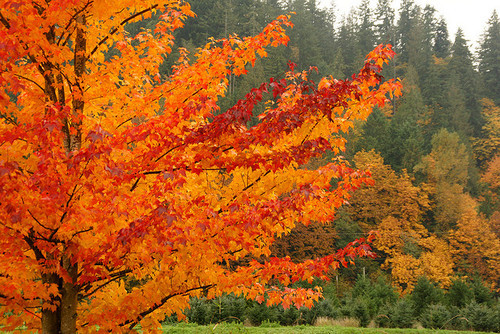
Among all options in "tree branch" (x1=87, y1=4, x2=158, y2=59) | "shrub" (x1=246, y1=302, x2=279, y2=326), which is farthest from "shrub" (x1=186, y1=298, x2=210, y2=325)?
"tree branch" (x1=87, y1=4, x2=158, y2=59)

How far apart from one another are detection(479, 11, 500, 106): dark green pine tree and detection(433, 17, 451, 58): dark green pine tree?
5.66 meters

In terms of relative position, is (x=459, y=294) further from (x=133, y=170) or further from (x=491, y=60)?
(x=491, y=60)

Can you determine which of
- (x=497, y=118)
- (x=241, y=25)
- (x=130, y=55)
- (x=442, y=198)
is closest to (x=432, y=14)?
(x=497, y=118)

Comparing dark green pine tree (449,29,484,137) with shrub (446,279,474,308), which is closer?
shrub (446,279,474,308)

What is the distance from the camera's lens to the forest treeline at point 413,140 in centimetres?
3369

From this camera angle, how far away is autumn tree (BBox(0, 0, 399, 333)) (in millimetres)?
3201

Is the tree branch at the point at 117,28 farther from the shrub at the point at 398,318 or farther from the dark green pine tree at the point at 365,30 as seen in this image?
the dark green pine tree at the point at 365,30

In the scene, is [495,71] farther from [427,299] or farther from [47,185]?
[47,185]

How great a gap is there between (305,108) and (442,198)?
39.1m

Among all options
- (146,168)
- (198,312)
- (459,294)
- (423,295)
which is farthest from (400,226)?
(146,168)

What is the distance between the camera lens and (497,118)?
53.6 m

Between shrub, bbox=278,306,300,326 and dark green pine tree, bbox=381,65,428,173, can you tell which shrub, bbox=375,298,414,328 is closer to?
shrub, bbox=278,306,300,326

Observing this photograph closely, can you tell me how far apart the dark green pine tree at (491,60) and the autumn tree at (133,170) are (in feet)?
214

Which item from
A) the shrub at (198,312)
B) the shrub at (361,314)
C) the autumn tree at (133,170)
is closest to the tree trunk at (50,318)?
the autumn tree at (133,170)
